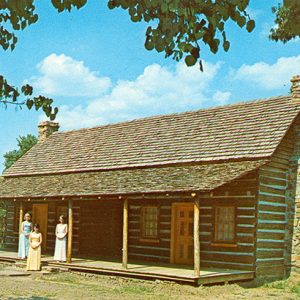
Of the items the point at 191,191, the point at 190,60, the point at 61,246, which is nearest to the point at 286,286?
the point at 191,191

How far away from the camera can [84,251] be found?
76.9ft

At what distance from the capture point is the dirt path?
45.9 feet

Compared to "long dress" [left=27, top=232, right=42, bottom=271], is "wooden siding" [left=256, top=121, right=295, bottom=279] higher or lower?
higher

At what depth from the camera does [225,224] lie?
18.5 metres

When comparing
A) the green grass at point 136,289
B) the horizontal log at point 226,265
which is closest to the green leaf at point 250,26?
the green grass at point 136,289

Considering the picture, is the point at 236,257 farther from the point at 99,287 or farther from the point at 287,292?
the point at 99,287

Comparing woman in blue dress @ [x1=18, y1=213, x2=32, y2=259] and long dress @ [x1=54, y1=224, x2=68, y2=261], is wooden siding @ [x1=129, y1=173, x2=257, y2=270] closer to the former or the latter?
long dress @ [x1=54, y1=224, x2=68, y2=261]

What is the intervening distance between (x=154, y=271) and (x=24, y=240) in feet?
21.7

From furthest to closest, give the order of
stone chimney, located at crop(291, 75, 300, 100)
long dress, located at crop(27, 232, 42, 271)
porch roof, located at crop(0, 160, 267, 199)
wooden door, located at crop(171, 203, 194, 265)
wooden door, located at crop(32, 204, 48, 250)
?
wooden door, located at crop(32, 204, 48, 250)
stone chimney, located at crop(291, 75, 300, 100)
wooden door, located at crop(171, 203, 194, 265)
long dress, located at crop(27, 232, 42, 271)
porch roof, located at crop(0, 160, 267, 199)

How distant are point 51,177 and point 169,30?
20.6 metres

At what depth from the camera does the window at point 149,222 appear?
807 inches

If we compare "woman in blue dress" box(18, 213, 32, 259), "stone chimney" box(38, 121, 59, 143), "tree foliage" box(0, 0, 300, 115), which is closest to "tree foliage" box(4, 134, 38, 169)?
"stone chimney" box(38, 121, 59, 143)

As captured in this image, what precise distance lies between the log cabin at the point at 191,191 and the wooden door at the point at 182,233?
0.04 m

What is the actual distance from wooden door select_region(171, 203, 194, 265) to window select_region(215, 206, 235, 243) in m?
0.97
